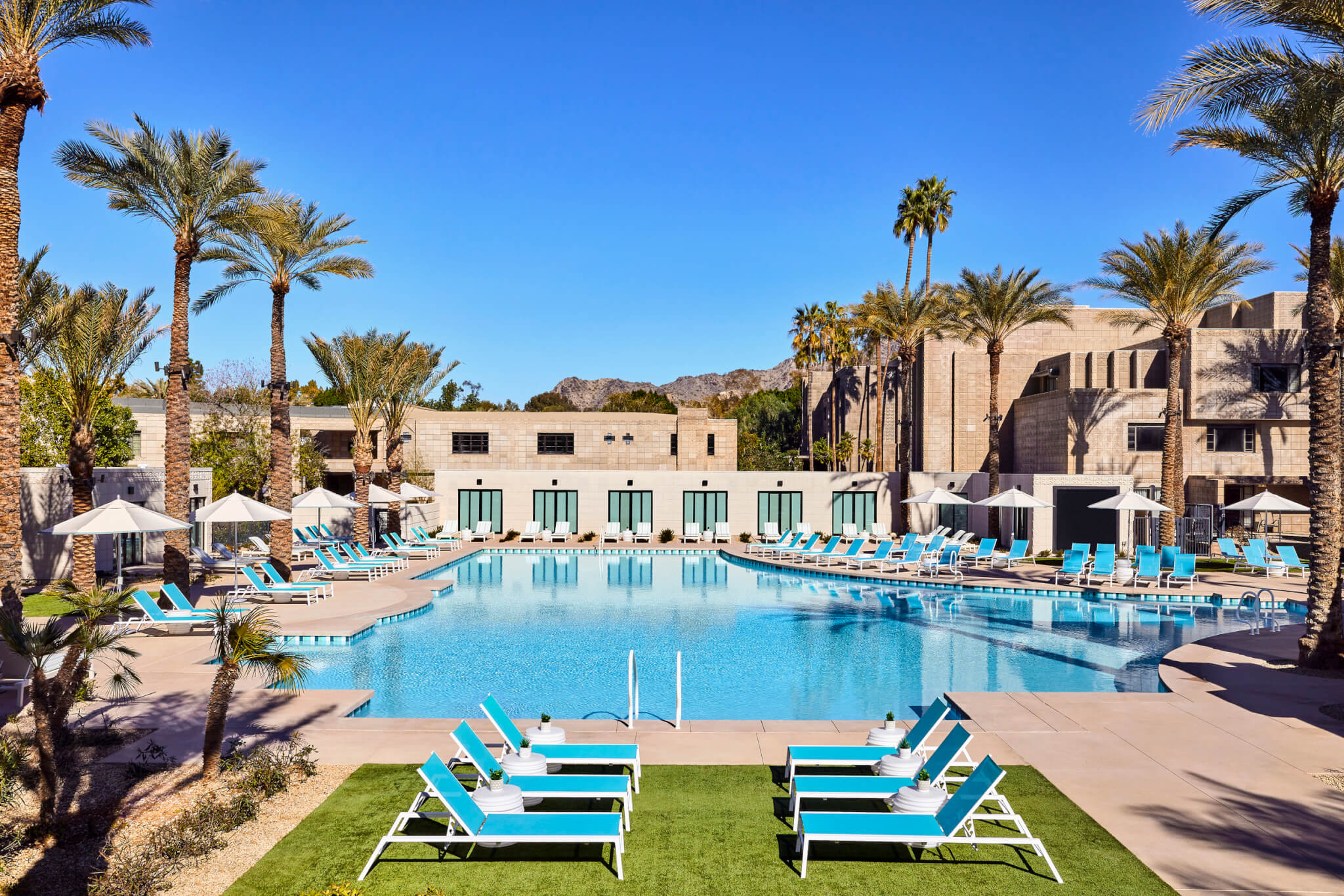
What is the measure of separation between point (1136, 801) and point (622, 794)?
4.19 m

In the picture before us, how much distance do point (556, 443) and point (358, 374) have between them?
1541 cm

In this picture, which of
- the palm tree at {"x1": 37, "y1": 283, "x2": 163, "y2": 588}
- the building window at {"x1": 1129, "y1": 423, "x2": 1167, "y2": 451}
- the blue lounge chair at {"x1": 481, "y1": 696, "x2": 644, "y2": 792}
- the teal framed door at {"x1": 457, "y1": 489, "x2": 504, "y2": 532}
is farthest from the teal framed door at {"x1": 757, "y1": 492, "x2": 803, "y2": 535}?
the blue lounge chair at {"x1": 481, "y1": 696, "x2": 644, "y2": 792}

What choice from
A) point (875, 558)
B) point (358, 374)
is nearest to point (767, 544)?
point (875, 558)

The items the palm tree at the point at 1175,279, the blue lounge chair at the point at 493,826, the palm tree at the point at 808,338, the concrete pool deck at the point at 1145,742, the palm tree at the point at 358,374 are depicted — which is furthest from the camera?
the palm tree at the point at 808,338

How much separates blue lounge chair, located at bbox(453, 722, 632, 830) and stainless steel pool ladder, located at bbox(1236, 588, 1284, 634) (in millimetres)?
12091

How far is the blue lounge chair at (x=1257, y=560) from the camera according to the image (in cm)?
2138

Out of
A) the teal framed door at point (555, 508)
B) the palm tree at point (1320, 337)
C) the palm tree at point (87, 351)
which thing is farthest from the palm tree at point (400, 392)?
the palm tree at point (1320, 337)

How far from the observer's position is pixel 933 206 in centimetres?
3338

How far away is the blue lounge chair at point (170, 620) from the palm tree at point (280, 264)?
422 centimetres

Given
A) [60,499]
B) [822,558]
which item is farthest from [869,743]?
[60,499]

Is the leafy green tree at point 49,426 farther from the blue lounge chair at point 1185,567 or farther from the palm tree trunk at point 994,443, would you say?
the blue lounge chair at point 1185,567

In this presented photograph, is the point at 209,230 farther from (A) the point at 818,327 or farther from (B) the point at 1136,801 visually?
(A) the point at 818,327

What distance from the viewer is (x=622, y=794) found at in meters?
6.50

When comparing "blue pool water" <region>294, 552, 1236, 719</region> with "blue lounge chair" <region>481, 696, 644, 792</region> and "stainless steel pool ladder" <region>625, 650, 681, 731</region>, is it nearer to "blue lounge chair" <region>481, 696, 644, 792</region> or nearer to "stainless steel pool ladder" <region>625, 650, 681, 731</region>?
"stainless steel pool ladder" <region>625, 650, 681, 731</region>
